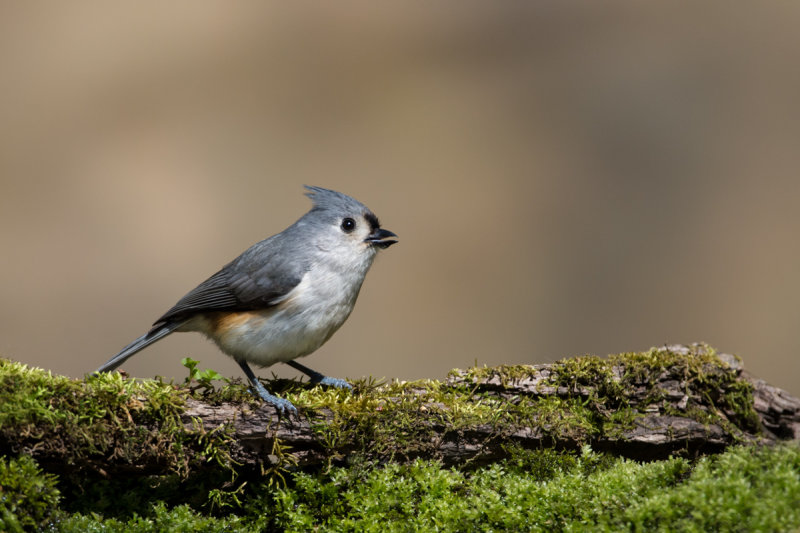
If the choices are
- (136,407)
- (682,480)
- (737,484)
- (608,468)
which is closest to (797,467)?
(737,484)

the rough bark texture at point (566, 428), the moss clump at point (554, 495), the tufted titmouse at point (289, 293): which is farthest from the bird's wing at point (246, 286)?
the moss clump at point (554, 495)

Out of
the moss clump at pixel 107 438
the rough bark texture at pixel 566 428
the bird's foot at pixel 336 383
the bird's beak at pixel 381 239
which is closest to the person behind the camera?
the moss clump at pixel 107 438

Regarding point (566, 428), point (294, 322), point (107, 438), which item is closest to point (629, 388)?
point (566, 428)

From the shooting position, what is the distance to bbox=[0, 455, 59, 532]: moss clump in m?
2.49

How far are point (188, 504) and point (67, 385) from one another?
2.57ft

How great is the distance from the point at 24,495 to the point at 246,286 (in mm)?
1567

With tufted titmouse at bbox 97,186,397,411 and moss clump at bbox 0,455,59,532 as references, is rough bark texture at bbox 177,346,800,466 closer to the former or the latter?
tufted titmouse at bbox 97,186,397,411

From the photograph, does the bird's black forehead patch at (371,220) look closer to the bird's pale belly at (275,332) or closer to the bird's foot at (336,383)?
the bird's pale belly at (275,332)

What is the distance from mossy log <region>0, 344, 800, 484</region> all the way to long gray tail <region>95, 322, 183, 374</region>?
751mm

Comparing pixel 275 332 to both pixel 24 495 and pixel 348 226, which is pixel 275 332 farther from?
pixel 24 495

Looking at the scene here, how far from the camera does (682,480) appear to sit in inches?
111

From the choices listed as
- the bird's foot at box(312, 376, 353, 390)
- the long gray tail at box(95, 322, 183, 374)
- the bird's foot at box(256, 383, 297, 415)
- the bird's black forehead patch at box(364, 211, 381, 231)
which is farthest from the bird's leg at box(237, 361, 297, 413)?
the bird's black forehead patch at box(364, 211, 381, 231)

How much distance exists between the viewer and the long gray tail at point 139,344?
3.80m

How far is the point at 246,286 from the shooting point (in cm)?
380
